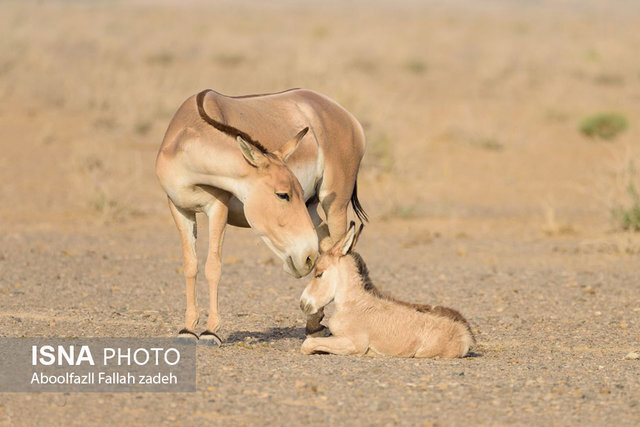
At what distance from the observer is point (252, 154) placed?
648 centimetres

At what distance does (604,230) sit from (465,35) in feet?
120

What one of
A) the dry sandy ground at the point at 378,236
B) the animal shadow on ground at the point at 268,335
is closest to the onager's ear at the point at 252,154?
the dry sandy ground at the point at 378,236

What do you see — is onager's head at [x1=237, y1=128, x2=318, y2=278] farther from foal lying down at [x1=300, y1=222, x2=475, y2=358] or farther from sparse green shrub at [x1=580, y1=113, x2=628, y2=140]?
sparse green shrub at [x1=580, y1=113, x2=628, y2=140]

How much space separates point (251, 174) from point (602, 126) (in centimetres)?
1753

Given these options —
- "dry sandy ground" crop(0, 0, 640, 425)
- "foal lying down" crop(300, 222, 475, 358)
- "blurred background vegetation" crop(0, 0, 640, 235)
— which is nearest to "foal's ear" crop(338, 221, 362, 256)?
"foal lying down" crop(300, 222, 475, 358)

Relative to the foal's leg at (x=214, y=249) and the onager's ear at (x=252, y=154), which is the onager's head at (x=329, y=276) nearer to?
the foal's leg at (x=214, y=249)

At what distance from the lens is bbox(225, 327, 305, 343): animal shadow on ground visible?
771 cm

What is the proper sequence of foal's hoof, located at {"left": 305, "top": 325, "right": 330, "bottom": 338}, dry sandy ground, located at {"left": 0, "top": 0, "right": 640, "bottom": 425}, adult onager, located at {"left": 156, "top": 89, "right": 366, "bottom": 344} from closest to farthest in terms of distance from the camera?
dry sandy ground, located at {"left": 0, "top": 0, "right": 640, "bottom": 425} < adult onager, located at {"left": 156, "top": 89, "right": 366, "bottom": 344} < foal's hoof, located at {"left": 305, "top": 325, "right": 330, "bottom": 338}

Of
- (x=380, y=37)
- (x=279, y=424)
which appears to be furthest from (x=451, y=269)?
(x=380, y=37)

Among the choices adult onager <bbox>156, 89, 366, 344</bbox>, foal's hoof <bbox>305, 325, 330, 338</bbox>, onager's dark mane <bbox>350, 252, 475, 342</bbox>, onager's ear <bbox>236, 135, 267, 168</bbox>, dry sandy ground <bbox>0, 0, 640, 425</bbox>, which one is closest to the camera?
dry sandy ground <bbox>0, 0, 640, 425</bbox>

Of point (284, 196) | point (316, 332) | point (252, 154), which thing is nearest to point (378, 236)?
point (316, 332)

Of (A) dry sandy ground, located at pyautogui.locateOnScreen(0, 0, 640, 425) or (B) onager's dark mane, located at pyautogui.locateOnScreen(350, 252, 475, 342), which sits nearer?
(A) dry sandy ground, located at pyautogui.locateOnScreen(0, 0, 640, 425)

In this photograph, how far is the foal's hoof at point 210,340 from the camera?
23.2 ft

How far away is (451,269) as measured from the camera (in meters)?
11.7
